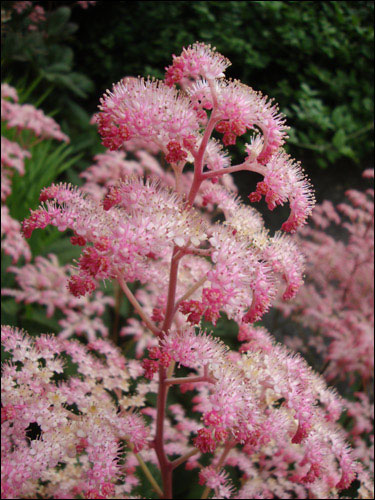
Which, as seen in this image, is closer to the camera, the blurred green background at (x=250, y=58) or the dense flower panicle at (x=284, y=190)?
the dense flower panicle at (x=284, y=190)

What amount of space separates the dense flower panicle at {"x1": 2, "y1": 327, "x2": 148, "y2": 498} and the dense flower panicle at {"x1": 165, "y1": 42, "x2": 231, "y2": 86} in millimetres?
440

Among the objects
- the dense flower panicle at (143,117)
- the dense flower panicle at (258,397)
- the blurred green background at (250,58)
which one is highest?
the blurred green background at (250,58)

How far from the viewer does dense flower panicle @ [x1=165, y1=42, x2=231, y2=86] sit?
50cm

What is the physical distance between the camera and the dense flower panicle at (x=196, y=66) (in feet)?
1.65

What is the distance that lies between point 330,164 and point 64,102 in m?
1.69

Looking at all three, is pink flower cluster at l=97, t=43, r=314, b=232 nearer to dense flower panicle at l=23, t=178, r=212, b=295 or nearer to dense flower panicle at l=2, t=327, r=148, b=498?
dense flower panicle at l=23, t=178, r=212, b=295

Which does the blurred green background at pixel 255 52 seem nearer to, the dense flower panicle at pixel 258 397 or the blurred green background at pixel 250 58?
the blurred green background at pixel 250 58

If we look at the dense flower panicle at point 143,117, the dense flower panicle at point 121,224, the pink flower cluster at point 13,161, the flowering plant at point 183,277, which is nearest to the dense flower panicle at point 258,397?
the flowering plant at point 183,277

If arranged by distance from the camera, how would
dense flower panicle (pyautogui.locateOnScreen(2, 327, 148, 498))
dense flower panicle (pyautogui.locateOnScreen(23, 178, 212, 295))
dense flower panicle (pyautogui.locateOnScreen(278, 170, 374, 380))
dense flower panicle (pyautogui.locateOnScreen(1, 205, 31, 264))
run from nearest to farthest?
dense flower panicle (pyautogui.locateOnScreen(23, 178, 212, 295)) → dense flower panicle (pyautogui.locateOnScreen(2, 327, 148, 498)) → dense flower panicle (pyautogui.locateOnScreen(1, 205, 31, 264)) → dense flower panicle (pyautogui.locateOnScreen(278, 170, 374, 380))

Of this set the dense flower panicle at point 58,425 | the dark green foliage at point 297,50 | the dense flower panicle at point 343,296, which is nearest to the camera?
the dense flower panicle at point 58,425

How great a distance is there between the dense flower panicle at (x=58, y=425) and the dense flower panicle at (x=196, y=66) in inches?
17.3

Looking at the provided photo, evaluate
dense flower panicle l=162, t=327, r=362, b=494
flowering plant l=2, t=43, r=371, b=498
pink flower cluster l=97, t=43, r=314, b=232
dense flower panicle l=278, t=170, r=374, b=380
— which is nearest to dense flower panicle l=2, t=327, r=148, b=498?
flowering plant l=2, t=43, r=371, b=498

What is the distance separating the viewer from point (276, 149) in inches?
20.1

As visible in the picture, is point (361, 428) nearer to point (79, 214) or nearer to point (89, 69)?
point (79, 214)
